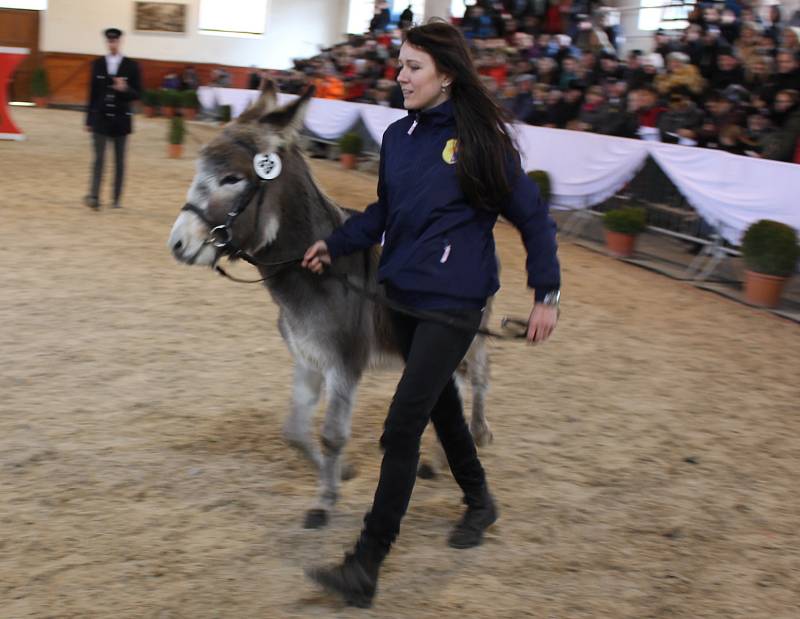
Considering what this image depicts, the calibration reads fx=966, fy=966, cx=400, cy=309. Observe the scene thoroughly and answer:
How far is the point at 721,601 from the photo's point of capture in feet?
13.0

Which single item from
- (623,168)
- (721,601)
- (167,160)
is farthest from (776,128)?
(167,160)

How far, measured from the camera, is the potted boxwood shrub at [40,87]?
114ft

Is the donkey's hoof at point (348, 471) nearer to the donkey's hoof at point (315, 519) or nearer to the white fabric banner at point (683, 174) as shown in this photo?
the donkey's hoof at point (315, 519)

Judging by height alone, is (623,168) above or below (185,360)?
above

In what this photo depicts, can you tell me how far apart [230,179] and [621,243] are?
9.37m

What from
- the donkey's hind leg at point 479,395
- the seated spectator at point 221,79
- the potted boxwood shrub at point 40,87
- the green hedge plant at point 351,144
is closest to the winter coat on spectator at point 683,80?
the green hedge plant at point 351,144

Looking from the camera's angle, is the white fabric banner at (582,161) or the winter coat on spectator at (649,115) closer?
the white fabric banner at (582,161)

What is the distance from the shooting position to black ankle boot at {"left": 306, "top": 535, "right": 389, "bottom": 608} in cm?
356

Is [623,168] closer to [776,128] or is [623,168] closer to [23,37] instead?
[776,128]

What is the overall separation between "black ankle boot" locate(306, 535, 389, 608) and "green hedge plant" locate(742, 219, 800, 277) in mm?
7564

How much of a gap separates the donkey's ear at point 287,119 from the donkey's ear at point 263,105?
6cm

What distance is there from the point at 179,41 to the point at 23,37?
577 cm

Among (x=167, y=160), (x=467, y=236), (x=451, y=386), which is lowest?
(x=167, y=160)

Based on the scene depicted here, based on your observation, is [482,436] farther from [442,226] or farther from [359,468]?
[442,226]
